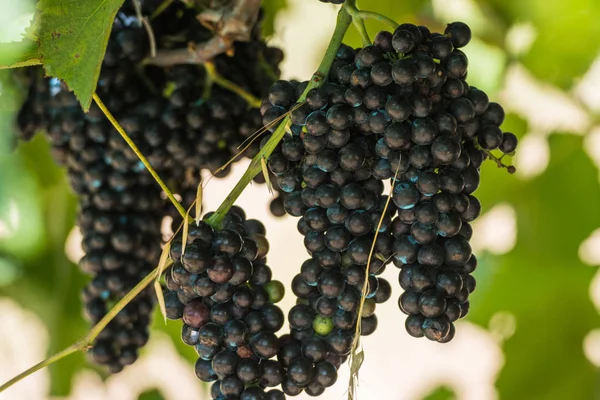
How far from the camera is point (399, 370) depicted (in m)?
1.73

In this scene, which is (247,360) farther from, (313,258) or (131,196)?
(131,196)

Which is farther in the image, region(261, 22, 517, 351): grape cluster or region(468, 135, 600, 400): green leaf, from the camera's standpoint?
region(468, 135, 600, 400): green leaf

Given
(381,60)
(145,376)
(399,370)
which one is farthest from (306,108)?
(399,370)

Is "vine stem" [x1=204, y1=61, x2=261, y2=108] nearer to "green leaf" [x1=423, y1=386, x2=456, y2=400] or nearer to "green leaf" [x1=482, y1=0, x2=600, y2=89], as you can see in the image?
"green leaf" [x1=482, y1=0, x2=600, y2=89]

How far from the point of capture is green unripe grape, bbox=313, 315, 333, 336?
1.97 feet

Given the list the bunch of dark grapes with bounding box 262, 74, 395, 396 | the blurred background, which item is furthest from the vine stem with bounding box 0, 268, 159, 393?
the blurred background

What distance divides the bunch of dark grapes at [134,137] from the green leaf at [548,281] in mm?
583

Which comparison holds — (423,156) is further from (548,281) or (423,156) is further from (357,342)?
(548,281)

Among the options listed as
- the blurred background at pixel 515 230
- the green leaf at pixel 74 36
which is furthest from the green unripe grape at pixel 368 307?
the blurred background at pixel 515 230

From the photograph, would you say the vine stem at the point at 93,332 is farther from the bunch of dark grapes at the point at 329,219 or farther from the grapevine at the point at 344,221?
the bunch of dark grapes at the point at 329,219

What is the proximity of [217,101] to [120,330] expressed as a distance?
28 cm

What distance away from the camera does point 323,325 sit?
0.60 m

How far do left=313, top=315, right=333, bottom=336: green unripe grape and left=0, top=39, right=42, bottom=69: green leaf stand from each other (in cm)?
33

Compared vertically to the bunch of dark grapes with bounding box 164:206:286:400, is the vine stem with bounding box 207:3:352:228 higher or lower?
higher
